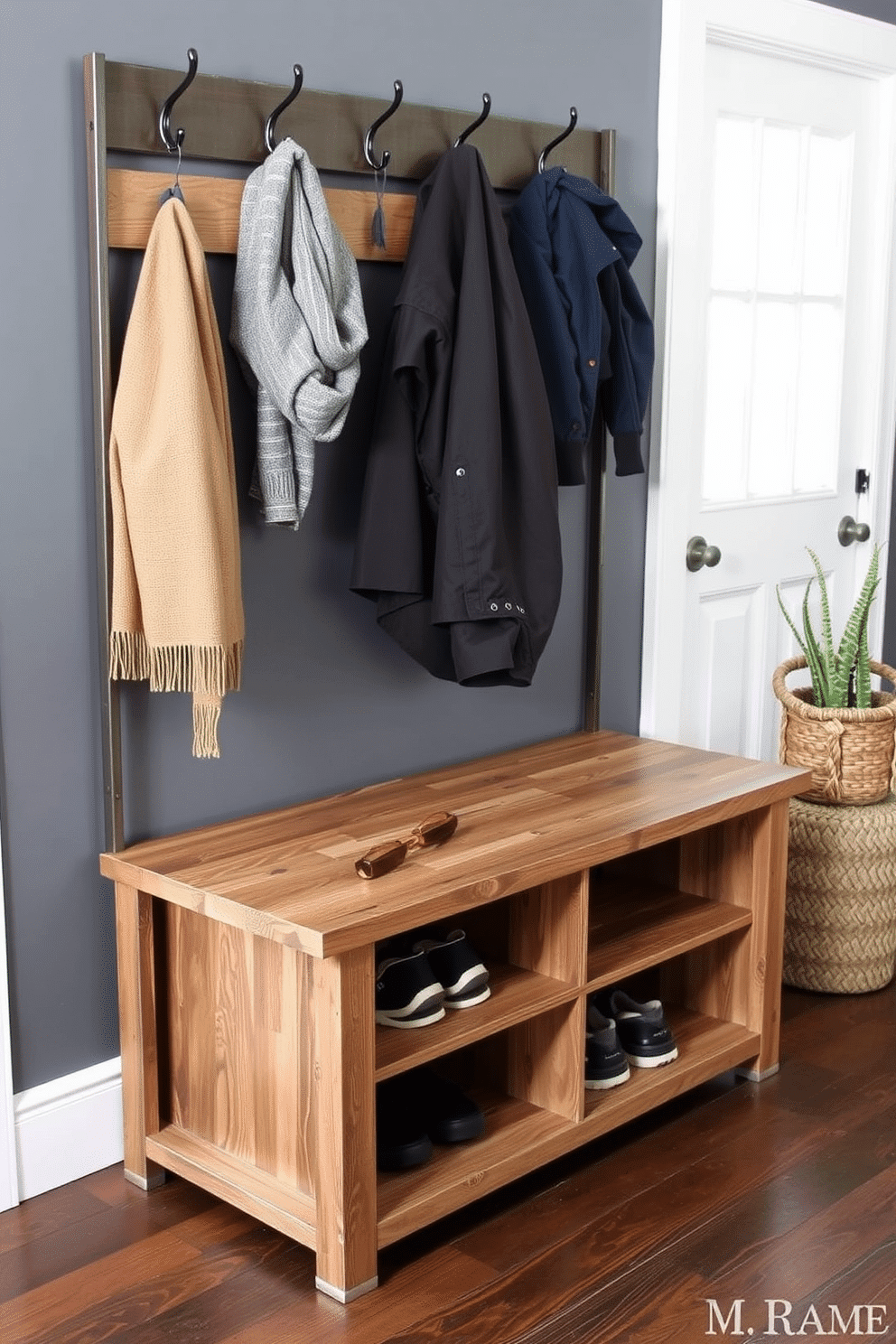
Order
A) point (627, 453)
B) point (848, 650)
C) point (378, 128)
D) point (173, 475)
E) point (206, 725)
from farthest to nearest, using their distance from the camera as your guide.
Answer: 1. point (848, 650)
2. point (627, 453)
3. point (378, 128)
4. point (206, 725)
5. point (173, 475)

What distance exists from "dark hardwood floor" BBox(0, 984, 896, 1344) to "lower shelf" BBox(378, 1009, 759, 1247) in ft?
0.21

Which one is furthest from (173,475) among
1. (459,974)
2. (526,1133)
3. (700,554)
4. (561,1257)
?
(700,554)

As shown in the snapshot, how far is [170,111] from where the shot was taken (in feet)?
6.73

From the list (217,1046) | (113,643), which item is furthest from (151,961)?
(113,643)

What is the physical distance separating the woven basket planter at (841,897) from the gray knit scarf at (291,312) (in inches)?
52.5

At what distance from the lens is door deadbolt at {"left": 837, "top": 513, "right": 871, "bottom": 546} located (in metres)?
3.43

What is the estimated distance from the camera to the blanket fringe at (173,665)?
2.01 m

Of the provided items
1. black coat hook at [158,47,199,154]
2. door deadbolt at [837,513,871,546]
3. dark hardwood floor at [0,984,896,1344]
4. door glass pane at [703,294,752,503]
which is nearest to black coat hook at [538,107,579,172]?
door glass pane at [703,294,752,503]

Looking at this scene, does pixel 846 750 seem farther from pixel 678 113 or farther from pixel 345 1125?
pixel 345 1125

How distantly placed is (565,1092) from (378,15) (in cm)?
171

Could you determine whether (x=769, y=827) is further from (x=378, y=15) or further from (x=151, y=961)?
(x=378, y=15)

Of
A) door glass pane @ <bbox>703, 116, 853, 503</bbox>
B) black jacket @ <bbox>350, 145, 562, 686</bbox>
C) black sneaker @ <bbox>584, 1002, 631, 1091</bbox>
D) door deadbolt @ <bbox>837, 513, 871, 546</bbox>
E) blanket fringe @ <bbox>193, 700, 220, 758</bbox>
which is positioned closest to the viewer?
blanket fringe @ <bbox>193, 700, 220, 758</bbox>

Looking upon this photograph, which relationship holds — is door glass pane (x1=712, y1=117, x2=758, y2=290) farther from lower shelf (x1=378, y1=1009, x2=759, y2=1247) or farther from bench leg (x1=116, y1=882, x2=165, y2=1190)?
bench leg (x1=116, y1=882, x2=165, y2=1190)

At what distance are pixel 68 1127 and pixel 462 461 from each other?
46.0 inches
